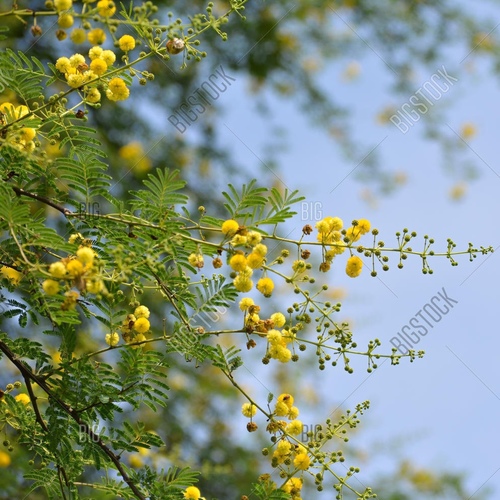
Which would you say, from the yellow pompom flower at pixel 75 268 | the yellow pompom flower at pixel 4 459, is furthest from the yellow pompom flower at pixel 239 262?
the yellow pompom flower at pixel 4 459

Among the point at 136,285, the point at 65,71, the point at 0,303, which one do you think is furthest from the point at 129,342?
the point at 65,71

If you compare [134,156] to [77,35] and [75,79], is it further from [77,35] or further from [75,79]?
[77,35]

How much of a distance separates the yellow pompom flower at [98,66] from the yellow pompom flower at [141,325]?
498 mm

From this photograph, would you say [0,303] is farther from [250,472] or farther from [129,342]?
[250,472]

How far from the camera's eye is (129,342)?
1521mm

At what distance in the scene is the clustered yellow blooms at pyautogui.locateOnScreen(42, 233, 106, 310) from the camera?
1.16 m

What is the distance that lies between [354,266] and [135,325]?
466mm

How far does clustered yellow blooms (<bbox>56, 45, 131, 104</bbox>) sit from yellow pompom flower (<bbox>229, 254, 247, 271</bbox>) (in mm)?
414

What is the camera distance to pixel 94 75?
1.47 metres

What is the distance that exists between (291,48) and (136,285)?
4057mm

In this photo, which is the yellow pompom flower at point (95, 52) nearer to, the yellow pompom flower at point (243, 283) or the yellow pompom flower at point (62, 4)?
the yellow pompom flower at point (62, 4)

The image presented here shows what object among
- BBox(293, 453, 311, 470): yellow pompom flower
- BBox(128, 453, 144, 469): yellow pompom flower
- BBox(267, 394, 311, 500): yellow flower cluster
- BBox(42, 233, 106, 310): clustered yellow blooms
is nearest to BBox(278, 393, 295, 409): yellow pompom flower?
BBox(267, 394, 311, 500): yellow flower cluster

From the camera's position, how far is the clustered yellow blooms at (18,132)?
1.34 metres

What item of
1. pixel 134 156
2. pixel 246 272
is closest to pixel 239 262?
pixel 246 272
